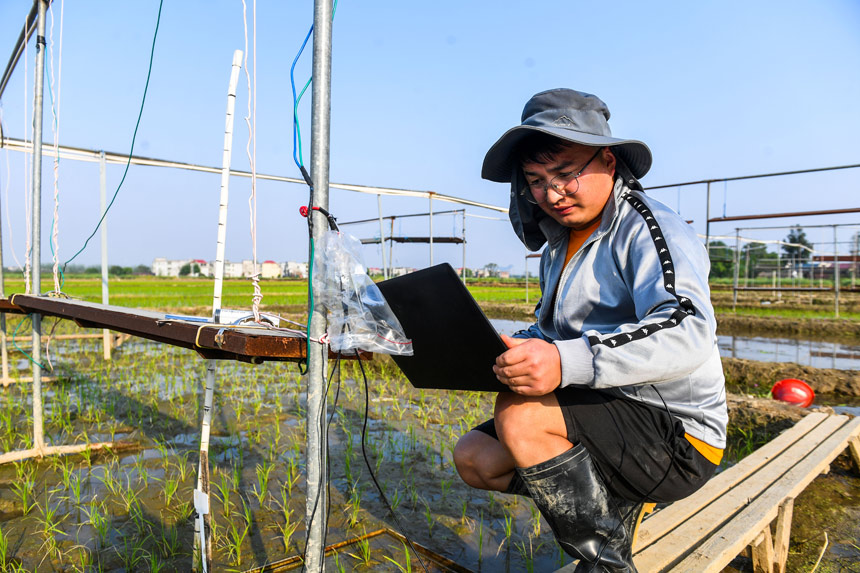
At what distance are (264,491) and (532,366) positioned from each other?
1766 millimetres

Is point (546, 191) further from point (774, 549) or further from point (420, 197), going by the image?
point (420, 197)

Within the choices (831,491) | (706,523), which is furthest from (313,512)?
(831,491)

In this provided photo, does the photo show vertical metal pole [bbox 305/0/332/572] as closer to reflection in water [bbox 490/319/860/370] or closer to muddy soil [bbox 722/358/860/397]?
muddy soil [bbox 722/358/860/397]

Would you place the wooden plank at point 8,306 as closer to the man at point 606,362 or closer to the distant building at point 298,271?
the distant building at point 298,271

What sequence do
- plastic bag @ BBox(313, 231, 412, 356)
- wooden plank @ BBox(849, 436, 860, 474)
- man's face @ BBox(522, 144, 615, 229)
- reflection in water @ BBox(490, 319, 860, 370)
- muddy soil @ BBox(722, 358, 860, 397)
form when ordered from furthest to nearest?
1. reflection in water @ BBox(490, 319, 860, 370)
2. muddy soil @ BBox(722, 358, 860, 397)
3. wooden plank @ BBox(849, 436, 860, 474)
4. man's face @ BBox(522, 144, 615, 229)
5. plastic bag @ BBox(313, 231, 412, 356)

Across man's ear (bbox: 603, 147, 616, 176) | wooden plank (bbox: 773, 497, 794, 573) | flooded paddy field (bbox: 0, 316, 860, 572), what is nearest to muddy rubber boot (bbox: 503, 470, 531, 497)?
flooded paddy field (bbox: 0, 316, 860, 572)

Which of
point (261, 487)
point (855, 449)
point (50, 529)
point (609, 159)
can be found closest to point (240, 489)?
point (261, 487)

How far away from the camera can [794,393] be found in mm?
3996

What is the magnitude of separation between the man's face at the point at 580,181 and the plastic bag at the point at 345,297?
52cm

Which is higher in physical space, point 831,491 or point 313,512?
point 313,512

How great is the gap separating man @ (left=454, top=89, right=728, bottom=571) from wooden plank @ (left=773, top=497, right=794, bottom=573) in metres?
0.90

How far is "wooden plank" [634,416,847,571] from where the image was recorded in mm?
1364

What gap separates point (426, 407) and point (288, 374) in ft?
6.55

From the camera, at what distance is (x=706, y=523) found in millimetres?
1571
